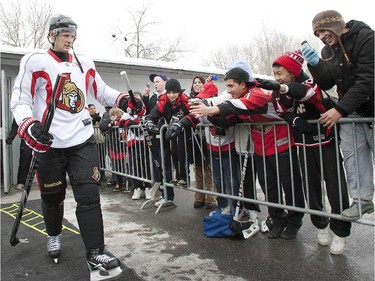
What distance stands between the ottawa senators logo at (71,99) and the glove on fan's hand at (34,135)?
382 mm

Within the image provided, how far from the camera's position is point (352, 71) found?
2848 mm

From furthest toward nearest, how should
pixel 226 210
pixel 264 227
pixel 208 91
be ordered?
pixel 208 91, pixel 226 210, pixel 264 227

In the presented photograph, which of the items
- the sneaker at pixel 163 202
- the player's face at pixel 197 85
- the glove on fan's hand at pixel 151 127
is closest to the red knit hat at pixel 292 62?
the glove on fan's hand at pixel 151 127

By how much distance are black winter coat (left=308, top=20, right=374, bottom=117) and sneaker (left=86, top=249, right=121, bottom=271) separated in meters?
2.17

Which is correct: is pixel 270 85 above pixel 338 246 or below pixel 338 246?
above

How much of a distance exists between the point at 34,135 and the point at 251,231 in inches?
94.1

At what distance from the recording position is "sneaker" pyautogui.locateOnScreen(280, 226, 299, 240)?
3639 millimetres

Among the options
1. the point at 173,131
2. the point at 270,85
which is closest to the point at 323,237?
the point at 270,85

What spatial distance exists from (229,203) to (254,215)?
0.43 metres

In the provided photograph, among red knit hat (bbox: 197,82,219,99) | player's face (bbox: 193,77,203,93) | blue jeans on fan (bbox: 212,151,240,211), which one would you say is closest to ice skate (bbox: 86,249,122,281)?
blue jeans on fan (bbox: 212,151,240,211)

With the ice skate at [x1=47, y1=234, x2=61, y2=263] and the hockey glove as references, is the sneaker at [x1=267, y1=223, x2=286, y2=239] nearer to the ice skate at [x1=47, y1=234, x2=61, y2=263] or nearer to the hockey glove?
the hockey glove

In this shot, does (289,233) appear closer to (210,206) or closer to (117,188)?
(210,206)

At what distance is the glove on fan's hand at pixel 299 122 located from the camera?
125 inches

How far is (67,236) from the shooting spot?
12.9ft
